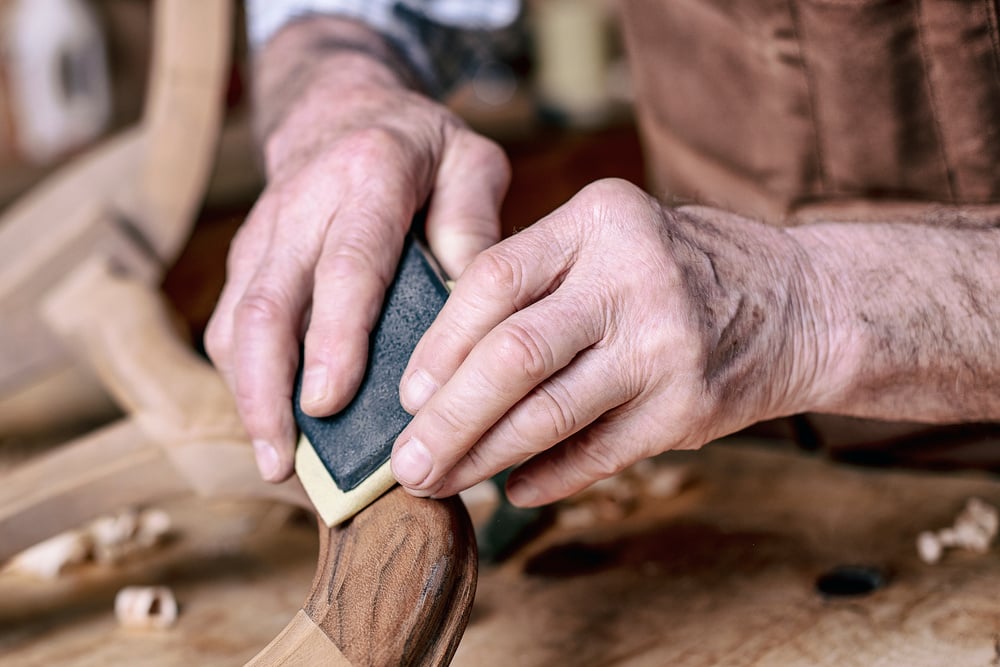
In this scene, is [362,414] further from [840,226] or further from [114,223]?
→ [114,223]

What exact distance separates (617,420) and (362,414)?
0.48 ft

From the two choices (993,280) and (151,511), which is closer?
(993,280)

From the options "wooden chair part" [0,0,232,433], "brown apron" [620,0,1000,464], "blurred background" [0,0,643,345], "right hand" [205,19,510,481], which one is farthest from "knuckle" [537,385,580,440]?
"blurred background" [0,0,643,345]

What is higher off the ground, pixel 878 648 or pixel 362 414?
pixel 362 414

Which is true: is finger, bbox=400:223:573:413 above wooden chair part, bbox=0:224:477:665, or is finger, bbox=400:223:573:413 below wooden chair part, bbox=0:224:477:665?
above

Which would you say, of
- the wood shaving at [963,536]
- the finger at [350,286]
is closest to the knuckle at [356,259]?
the finger at [350,286]

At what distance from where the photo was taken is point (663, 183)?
1.13 metres

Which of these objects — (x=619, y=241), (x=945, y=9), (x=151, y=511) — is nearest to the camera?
(x=619, y=241)

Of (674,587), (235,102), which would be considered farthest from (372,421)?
(235,102)

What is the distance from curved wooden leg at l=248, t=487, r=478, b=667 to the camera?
0.52 metres

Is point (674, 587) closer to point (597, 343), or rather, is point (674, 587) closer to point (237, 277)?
point (597, 343)

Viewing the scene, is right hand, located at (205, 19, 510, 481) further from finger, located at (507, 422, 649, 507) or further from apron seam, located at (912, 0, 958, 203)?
apron seam, located at (912, 0, 958, 203)

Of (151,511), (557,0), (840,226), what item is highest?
(840,226)

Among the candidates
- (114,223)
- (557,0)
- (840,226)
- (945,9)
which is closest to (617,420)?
(840,226)
